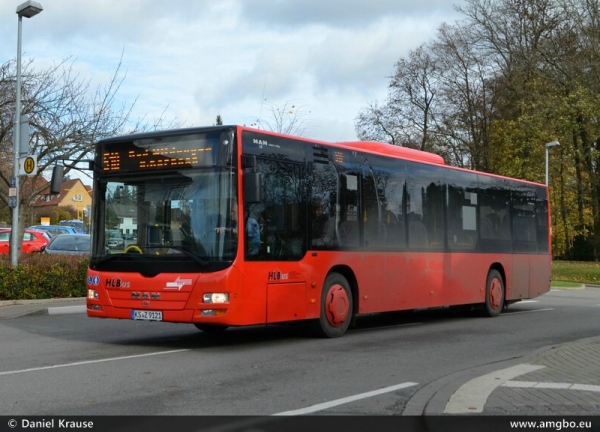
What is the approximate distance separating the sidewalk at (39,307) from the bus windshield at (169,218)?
561 cm

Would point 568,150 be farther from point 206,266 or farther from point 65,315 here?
point 206,266

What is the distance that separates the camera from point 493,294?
18188 mm

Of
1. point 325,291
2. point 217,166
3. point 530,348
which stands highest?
point 217,166

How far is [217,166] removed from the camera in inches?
437

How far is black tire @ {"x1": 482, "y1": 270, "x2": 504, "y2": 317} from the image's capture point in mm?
18031

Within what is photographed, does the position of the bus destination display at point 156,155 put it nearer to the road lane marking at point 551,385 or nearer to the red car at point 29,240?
the road lane marking at point 551,385

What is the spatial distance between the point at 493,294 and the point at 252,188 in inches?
356

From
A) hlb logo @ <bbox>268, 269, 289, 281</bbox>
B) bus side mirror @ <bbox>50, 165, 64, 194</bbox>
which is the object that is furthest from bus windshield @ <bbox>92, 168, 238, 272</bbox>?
bus side mirror @ <bbox>50, 165, 64, 194</bbox>

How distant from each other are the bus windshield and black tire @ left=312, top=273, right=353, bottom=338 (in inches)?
94.8

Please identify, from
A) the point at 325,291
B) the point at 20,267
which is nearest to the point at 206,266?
the point at 325,291

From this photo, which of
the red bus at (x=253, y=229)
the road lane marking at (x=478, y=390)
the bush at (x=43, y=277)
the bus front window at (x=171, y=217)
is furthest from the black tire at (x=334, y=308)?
A: the bush at (x=43, y=277)

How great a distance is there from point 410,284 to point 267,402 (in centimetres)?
773
